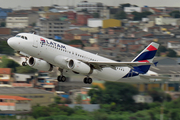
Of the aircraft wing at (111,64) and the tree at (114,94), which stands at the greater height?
the aircraft wing at (111,64)

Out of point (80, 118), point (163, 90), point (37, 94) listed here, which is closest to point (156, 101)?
point (163, 90)

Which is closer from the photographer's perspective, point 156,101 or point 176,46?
point 156,101

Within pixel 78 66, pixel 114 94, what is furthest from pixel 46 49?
pixel 114 94

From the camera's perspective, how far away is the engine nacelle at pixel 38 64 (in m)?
40.8

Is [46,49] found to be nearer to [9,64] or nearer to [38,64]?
[38,64]

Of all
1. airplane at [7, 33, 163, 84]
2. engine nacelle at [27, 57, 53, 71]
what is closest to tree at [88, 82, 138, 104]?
airplane at [7, 33, 163, 84]

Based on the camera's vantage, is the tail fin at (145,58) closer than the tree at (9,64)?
Yes

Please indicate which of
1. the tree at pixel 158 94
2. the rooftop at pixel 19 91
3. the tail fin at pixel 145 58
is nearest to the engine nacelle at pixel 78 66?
the tail fin at pixel 145 58

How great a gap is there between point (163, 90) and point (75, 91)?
26154mm

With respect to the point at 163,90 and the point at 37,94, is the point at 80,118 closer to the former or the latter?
the point at 37,94

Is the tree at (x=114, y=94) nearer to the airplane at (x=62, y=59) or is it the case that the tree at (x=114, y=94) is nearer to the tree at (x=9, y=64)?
the airplane at (x=62, y=59)

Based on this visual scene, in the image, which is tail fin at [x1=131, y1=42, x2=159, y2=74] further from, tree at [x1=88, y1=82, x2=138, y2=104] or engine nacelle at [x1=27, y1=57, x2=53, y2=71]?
tree at [x1=88, y1=82, x2=138, y2=104]

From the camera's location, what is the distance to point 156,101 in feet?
226

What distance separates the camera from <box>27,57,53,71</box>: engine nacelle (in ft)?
134
